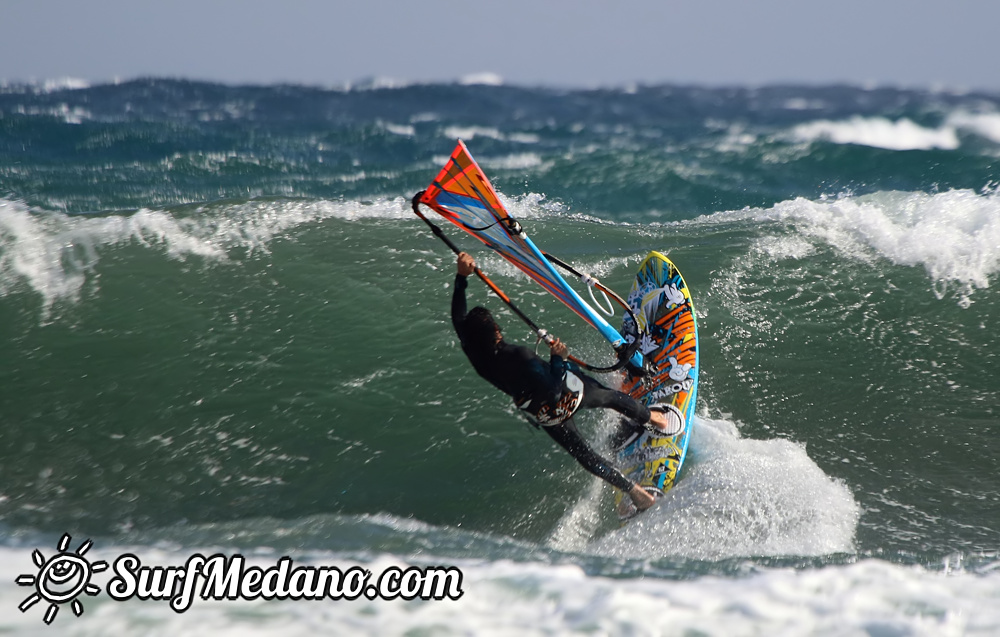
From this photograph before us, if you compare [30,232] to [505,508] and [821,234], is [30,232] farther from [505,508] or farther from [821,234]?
[821,234]

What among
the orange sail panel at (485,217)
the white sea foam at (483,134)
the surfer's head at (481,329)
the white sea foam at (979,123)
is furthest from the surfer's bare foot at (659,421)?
the white sea foam at (483,134)

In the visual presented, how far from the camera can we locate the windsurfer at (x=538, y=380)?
463cm

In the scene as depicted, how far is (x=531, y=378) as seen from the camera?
4.62 m

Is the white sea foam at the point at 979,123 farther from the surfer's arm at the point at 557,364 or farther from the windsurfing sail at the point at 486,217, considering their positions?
the surfer's arm at the point at 557,364

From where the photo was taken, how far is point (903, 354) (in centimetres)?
669

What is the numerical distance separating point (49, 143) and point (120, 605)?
60.1 ft

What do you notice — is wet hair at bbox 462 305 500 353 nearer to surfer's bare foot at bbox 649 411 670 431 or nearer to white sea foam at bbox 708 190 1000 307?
surfer's bare foot at bbox 649 411 670 431

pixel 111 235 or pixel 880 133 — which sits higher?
pixel 880 133

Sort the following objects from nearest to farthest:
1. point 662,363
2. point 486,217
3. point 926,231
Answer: point 486,217
point 662,363
point 926,231

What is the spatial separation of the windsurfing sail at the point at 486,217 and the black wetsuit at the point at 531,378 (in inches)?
27.5

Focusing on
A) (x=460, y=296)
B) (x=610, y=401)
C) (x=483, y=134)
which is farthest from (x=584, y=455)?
(x=483, y=134)

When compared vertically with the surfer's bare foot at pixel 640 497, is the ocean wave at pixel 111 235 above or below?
above

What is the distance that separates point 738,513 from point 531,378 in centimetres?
157

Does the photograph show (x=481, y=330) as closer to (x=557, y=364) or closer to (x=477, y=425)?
(x=557, y=364)
